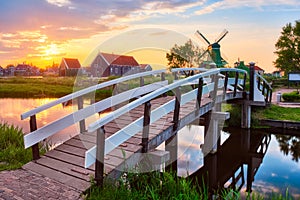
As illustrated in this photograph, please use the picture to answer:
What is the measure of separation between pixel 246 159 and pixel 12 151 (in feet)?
19.1

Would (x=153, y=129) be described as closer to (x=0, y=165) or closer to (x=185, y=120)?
(x=185, y=120)

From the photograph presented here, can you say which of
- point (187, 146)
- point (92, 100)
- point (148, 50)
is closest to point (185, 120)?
point (148, 50)

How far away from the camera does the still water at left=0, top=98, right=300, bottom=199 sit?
6199 mm

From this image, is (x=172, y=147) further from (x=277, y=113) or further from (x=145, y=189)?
(x=277, y=113)

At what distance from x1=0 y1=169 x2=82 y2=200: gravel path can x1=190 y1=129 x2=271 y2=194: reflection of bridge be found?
2855 millimetres

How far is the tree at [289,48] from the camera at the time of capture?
1344 inches

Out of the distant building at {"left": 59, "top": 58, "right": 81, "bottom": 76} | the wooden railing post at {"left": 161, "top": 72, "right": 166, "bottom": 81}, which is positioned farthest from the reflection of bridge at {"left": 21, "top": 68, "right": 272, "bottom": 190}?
the distant building at {"left": 59, "top": 58, "right": 81, "bottom": 76}

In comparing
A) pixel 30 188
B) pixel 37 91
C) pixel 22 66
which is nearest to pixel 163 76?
pixel 30 188

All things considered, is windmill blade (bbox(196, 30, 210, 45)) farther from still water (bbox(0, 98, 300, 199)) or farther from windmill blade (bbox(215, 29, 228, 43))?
still water (bbox(0, 98, 300, 199))

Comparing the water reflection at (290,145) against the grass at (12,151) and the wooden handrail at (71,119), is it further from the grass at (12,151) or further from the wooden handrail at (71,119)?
A: the grass at (12,151)

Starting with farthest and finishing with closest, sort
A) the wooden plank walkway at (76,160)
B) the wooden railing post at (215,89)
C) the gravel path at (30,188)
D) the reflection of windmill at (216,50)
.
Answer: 1. the reflection of windmill at (216,50)
2. the wooden railing post at (215,89)
3. the wooden plank walkway at (76,160)
4. the gravel path at (30,188)

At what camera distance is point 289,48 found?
34562 millimetres

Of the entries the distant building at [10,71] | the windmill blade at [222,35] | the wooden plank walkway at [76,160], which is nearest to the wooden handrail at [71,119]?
the wooden plank walkway at [76,160]

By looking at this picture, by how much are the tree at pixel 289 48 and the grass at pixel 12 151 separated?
34.9 meters
